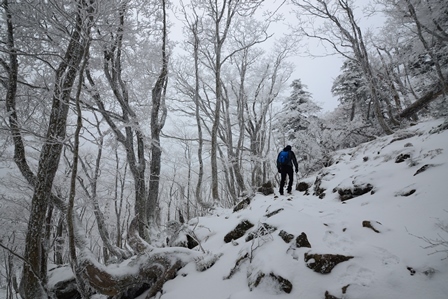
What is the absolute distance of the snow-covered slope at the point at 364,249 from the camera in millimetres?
1558

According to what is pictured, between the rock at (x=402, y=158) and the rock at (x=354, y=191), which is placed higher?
the rock at (x=402, y=158)

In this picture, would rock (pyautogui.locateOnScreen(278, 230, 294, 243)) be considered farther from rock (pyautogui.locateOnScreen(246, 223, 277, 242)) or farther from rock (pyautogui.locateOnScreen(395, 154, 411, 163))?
rock (pyautogui.locateOnScreen(395, 154, 411, 163))

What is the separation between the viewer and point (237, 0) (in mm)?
7352

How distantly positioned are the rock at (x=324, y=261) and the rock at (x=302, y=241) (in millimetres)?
226

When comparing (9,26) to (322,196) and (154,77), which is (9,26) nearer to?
(154,77)

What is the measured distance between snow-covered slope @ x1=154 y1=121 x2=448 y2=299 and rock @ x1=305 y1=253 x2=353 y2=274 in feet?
0.12

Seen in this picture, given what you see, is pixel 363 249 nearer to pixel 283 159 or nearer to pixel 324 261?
pixel 324 261

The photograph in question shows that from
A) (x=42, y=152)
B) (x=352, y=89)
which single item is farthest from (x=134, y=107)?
(x=352, y=89)

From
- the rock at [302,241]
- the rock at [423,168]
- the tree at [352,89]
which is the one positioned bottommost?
the rock at [302,241]

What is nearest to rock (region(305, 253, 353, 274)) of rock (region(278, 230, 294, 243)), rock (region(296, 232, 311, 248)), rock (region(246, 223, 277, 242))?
rock (region(296, 232, 311, 248))

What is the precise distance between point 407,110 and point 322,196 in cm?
687

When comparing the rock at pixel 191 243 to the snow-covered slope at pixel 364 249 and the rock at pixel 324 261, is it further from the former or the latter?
the rock at pixel 324 261

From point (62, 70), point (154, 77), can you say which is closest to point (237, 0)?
point (154, 77)

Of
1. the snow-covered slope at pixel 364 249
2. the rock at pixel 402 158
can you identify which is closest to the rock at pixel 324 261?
the snow-covered slope at pixel 364 249
